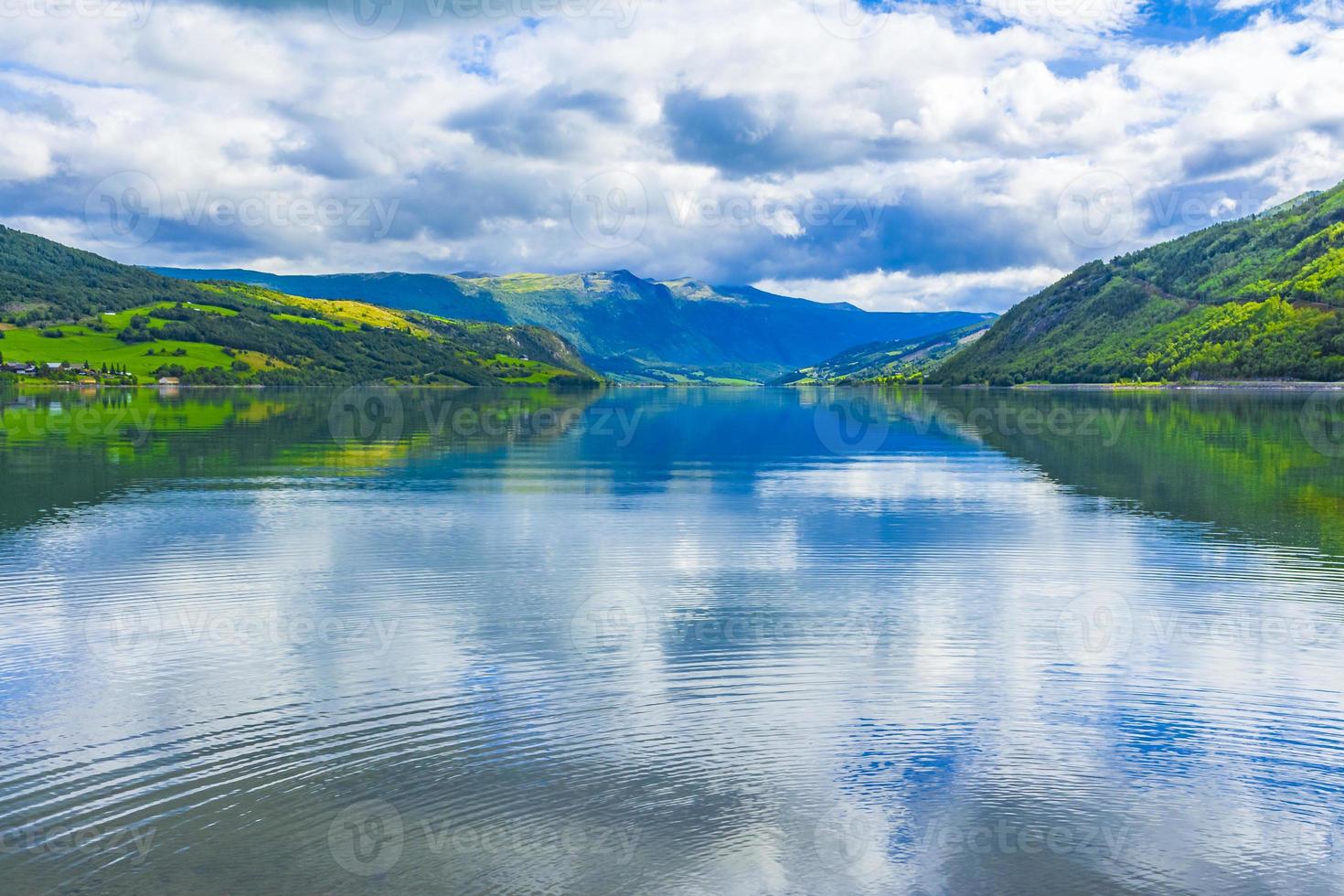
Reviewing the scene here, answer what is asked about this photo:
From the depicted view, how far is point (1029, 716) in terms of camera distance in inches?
960

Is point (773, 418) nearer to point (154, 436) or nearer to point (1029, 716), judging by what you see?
point (154, 436)

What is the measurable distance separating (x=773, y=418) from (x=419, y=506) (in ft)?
431
